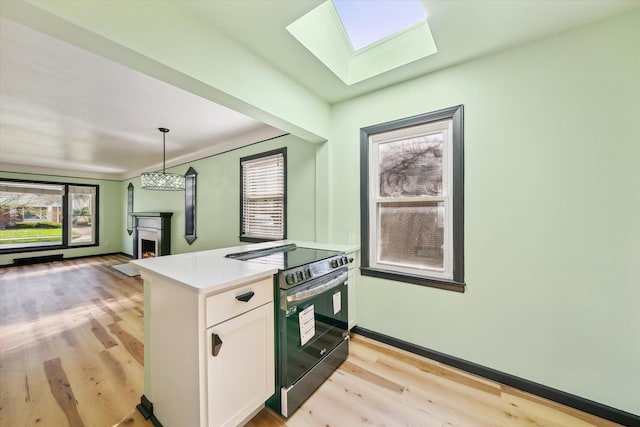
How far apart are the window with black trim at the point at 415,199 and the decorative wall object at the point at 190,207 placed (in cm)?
365

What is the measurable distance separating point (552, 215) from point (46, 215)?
1007 centimetres

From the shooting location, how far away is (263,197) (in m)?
3.50

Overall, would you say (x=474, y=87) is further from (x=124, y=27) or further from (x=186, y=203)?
(x=186, y=203)

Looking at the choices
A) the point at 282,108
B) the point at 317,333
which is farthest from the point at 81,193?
the point at 317,333

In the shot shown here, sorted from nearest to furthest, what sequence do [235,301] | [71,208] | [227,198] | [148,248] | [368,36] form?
1. [235,301]
2. [368,36]
3. [227,198]
4. [148,248]
5. [71,208]

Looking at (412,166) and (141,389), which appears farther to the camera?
(412,166)

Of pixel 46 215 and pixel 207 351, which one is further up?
pixel 46 215

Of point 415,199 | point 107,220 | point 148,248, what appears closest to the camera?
point 415,199

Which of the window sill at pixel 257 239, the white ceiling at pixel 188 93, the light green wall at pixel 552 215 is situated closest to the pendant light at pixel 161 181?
the white ceiling at pixel 188 93

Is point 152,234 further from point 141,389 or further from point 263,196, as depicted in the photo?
point 141,389

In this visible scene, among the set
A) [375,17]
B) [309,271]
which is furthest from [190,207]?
[375,17]

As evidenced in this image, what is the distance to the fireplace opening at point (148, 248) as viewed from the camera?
559 centimetres

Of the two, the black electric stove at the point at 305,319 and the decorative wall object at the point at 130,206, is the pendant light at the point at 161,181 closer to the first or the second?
the black electric stove at the point at 305,319

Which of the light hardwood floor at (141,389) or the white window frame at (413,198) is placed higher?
the white window frame at (413,198)
